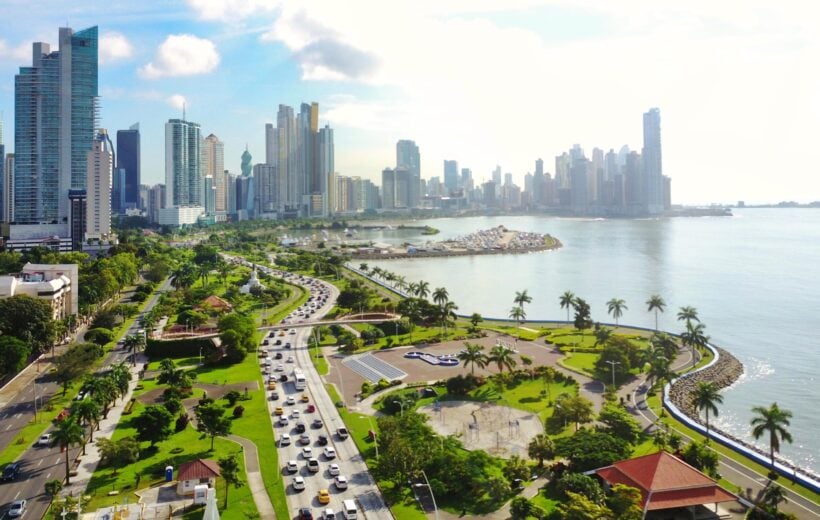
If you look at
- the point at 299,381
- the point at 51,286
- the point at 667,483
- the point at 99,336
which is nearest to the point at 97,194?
the point at 51,286

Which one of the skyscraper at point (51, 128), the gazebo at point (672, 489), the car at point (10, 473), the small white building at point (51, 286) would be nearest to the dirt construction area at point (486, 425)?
the gazebo at point (672, 489)

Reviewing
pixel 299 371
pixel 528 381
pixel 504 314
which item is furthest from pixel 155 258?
pixel 528 381

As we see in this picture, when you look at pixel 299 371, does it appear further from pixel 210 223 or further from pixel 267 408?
pixel 210 223

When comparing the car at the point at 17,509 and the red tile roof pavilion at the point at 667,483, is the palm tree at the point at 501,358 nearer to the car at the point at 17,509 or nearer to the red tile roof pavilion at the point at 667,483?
the red tile roof pavilion at the point at 667,483

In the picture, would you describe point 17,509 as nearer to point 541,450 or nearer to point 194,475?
point 194,475

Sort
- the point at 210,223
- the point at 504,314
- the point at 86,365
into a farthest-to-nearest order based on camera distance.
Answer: the point at 210,223 < the point at 504,314 < the point at 86,365

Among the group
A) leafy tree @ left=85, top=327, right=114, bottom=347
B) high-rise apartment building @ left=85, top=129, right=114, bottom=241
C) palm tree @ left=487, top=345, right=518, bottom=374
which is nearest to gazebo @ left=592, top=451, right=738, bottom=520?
palm tree @ left=487, top=345, right=518, bottom=374
